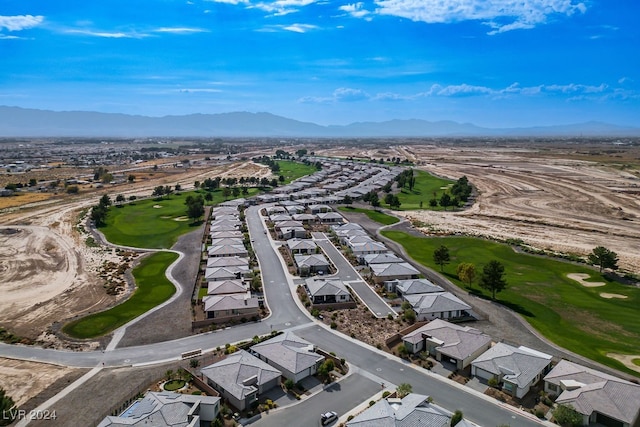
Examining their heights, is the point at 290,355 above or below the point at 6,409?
below

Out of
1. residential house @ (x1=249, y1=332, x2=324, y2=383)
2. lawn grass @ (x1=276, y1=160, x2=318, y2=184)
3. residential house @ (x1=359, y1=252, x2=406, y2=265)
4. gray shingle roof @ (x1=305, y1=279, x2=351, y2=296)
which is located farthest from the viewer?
lawn grass @ (x1=276, y1=160, x2=318, y2=184)

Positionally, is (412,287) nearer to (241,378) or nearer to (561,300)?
(561,300)

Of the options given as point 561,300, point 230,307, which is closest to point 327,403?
point 230,307

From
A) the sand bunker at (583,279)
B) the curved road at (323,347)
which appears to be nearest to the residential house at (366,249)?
the curved road at (323,347)

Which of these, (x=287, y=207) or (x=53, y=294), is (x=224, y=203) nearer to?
(x=287, y=207)

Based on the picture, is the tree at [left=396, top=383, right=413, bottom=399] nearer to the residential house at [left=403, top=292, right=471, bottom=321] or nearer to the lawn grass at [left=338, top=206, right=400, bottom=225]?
the residential house at [left=403, top=292, right=471, bottom=321]

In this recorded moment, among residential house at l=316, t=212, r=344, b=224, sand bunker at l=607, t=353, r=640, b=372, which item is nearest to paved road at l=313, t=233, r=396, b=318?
residential house at l=316, t=212, r=344, b=224
